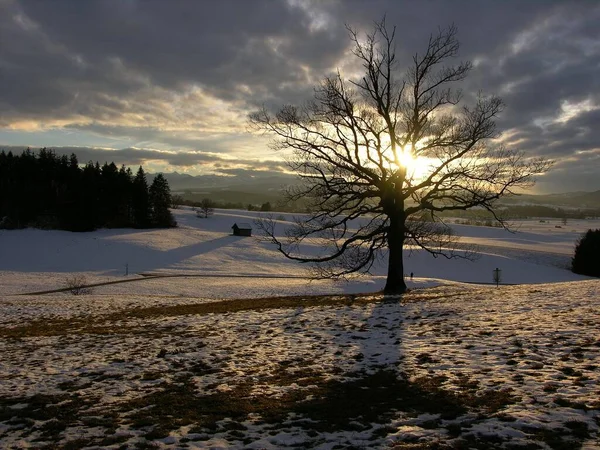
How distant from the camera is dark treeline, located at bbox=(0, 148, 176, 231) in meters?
79.6

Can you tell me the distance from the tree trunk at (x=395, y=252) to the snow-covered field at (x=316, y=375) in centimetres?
170

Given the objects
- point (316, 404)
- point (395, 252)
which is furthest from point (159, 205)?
point (316, 404)

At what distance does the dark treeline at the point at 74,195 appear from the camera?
79.6m

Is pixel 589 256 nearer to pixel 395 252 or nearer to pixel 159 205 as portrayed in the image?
pixel 395 252

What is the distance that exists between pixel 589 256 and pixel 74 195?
84856 millimetres

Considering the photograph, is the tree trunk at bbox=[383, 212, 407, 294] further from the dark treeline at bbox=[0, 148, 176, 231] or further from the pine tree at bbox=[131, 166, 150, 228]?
the pine tree at bbox=[131, 166, 150, 228]

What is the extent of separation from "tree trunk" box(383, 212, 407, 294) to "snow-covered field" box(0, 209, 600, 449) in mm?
1702

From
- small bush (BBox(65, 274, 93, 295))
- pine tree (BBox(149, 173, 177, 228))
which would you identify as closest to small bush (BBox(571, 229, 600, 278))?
small bush (BBox(65, 274, 93, 295))

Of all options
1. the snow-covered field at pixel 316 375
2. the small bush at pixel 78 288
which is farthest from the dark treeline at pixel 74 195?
the snow-covered field at pixel 316 375

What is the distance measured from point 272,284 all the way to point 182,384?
35230mm

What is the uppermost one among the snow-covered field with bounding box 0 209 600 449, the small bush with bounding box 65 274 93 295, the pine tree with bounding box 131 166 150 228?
the pine tree with bounding box 131 166 150 228

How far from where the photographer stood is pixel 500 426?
244 inches

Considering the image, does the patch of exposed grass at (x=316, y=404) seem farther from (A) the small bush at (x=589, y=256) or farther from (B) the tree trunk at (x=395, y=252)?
(A) the small bush at (x=589, y=256)

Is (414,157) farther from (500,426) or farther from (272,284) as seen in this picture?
(272,284)
